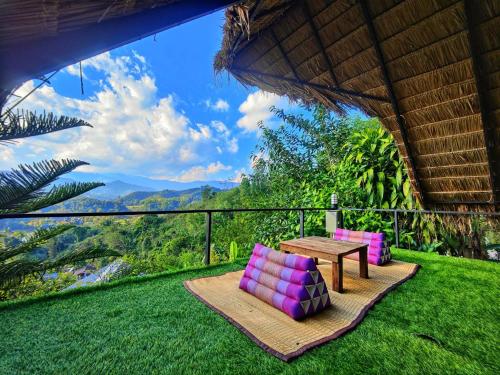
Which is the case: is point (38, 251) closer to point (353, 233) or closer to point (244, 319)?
point (244, 319)

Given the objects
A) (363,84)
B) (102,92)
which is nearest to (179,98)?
(102,92)

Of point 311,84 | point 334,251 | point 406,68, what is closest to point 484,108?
point 406,68

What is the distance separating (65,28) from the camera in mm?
648

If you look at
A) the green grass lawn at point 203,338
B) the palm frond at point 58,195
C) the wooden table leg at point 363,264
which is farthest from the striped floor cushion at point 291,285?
the palm frond at point 58,195

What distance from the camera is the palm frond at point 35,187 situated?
2232mm

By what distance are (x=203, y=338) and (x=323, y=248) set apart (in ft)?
5.26

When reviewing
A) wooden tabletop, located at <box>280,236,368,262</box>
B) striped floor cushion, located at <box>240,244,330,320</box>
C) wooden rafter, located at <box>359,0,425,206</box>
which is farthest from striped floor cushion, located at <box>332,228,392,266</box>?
striped floor cushion, located at <box>240,244,330,320</box>

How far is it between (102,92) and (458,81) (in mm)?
12935

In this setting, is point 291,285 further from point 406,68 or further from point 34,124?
point 406,68

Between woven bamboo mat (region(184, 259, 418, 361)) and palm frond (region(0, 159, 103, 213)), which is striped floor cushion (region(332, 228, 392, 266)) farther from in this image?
palm frond (region(0, 159, 103, 213))

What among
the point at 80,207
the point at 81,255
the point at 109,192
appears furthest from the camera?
the point at 109,192

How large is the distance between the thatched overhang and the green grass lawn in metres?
1.60

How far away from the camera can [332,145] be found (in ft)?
24.3

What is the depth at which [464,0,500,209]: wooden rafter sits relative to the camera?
8.78ft
